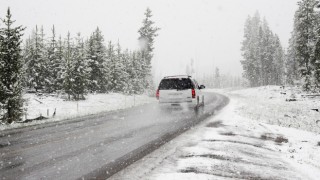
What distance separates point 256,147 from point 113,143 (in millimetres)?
4179

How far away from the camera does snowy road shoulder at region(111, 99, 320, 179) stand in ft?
20.7

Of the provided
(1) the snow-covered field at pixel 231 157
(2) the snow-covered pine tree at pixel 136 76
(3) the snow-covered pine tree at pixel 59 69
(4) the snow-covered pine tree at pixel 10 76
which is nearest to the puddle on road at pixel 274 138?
(1) the snow-covered field at pixel 231 157

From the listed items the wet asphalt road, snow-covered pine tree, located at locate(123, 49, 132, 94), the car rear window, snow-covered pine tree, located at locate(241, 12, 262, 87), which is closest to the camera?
the wet asphalt road

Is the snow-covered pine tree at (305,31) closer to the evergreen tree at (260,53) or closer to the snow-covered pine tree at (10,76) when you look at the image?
the evergreen tree at (260,53)

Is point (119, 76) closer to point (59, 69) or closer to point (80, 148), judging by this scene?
point (59, 69)

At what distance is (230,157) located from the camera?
763cm

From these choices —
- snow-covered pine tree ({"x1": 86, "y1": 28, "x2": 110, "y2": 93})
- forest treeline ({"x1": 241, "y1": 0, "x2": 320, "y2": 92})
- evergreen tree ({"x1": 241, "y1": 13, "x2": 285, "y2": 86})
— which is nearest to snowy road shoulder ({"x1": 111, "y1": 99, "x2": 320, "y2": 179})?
snow-covered pine tree ({"x1": 86, "y1": 28, "x2": 110, "y2": 93})

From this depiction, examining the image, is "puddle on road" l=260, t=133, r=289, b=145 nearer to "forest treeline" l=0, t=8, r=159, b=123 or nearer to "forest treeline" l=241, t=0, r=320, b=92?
"forest treeline" l=0, t=8, r=159, b=123

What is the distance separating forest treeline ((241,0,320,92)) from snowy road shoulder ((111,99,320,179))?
1303 inches

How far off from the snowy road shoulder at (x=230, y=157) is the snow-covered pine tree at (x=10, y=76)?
44.9ft

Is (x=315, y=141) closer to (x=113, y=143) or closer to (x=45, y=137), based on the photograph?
(x=113, y=143)

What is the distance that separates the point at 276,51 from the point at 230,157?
258 feet

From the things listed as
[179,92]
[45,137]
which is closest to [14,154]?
[45,137]

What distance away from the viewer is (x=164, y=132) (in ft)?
37.1
